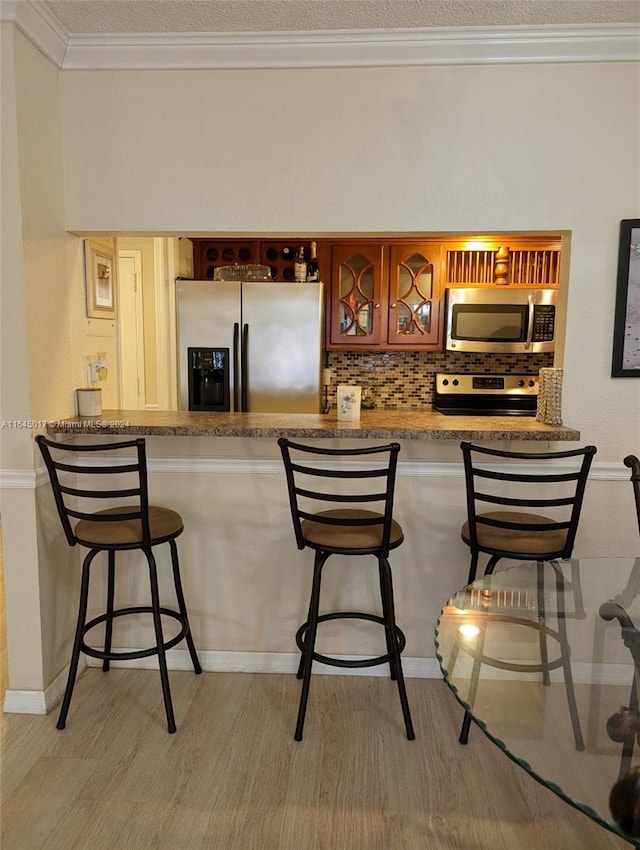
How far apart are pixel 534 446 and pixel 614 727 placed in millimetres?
1381

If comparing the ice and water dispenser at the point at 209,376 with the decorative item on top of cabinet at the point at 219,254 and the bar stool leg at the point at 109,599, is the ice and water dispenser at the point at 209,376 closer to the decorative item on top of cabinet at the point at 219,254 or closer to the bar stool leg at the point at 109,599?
the decorative item on top of cabinet at the point at 219,254

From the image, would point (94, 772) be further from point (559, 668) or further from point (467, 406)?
point (467, 406)

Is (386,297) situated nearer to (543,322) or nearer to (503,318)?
(503,318)

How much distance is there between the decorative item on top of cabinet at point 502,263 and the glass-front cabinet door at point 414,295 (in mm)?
116

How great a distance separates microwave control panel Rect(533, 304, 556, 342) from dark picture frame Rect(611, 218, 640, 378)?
1.75 meters

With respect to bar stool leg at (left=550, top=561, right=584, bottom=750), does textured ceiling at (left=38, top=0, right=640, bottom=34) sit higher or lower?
higher

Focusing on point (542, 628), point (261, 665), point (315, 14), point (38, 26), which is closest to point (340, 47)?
point (315, 14)

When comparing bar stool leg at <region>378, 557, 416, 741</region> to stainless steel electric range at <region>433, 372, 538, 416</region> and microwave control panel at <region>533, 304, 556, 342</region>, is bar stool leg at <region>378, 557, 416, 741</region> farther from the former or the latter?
microwave control panel at <region>533, 304, 556, 342</region>

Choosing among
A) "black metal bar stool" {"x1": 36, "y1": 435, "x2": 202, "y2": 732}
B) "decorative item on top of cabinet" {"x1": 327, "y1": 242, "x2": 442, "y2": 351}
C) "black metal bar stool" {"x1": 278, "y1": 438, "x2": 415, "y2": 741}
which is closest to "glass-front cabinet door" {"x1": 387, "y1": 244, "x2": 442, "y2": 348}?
"decorative item on top of cabinet" {"x1": 327, "y1": 242, "x2": 442, "y2": 351}

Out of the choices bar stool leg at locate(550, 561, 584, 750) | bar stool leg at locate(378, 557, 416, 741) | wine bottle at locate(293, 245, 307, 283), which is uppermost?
wine bottle at locate(293, 245, 307, 283)

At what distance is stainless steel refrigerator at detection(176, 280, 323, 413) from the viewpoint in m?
3.50

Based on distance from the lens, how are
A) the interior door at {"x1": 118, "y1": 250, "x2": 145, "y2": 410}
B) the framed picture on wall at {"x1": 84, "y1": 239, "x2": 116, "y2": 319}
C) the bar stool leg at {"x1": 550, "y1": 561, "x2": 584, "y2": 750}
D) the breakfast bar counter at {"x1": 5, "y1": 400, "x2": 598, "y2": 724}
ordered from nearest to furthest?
1. the bar stool leg at {"x1": 550, "y1": 561, "x2": 584, "y2": 750}
2. the breakfast bar counter at {"x1": 5, "y1": 400, "x2": 598, "y2": 724}
3. the framed picture on wall at {"x1": 84, "y1": 239, "x2": 116, "y2": 319}
4. the interior door at {"x1": 118, "y1": 250, "x2": 145, "y2": 410}

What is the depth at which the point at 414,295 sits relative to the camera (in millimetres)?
4152

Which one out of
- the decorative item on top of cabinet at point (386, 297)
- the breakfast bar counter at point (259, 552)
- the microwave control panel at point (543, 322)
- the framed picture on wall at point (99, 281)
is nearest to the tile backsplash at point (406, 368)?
the decorative item on top of cabinet at point (386, 297)
